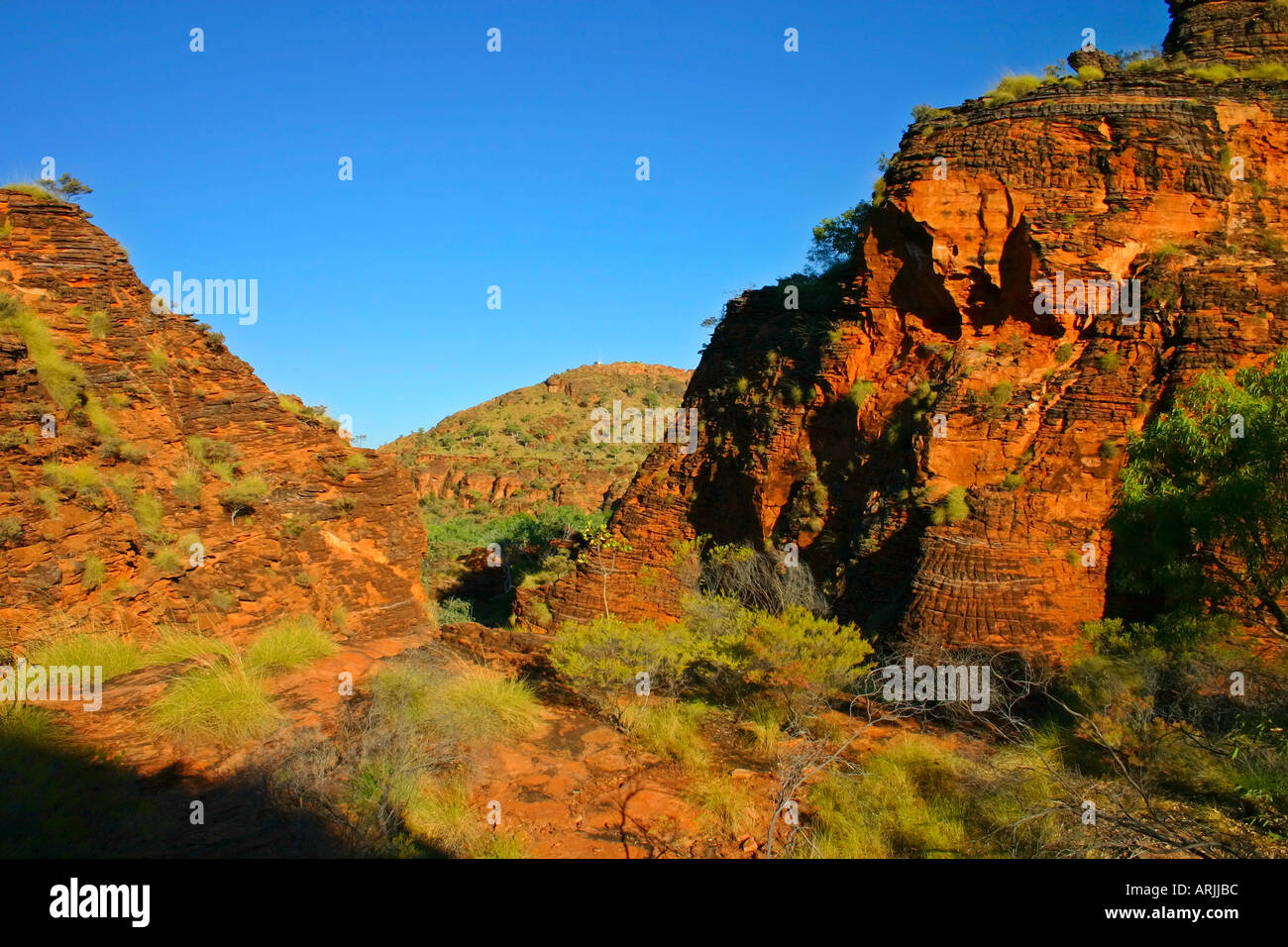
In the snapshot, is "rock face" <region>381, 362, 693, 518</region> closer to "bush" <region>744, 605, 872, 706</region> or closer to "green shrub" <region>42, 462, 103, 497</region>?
"bush" <region>744, 605, 872, 706</region>

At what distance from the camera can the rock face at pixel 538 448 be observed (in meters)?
47.0

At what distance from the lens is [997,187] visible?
13.6m

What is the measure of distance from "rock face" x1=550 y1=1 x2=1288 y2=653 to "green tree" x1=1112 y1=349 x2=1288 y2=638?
3141 millimetres

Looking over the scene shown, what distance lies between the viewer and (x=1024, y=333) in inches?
527

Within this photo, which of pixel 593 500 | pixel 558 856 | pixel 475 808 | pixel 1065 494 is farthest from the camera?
pixel 593 500

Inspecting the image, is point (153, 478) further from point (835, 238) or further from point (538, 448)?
point (538, 448)

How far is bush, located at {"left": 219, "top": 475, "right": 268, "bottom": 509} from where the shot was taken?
35.7 feet

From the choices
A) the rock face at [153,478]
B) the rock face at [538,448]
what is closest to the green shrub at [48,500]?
the rock face at [153,478]

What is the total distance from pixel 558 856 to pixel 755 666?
4828 mm

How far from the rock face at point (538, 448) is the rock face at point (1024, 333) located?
18.9m

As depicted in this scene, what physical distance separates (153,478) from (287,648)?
3333 millimetres
